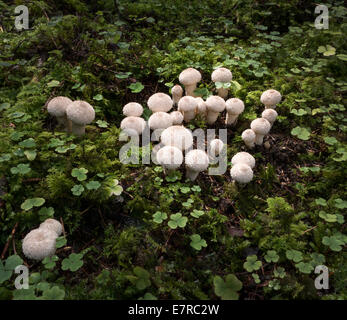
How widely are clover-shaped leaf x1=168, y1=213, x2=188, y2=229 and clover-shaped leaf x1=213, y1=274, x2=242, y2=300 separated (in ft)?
1.97

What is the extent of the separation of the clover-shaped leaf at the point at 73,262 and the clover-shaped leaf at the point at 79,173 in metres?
0.75

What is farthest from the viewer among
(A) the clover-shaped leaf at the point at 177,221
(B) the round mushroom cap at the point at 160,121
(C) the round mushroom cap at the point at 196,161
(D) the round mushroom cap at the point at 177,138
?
(B) the round mushroom cap at the point at 160,121

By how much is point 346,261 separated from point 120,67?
380cm

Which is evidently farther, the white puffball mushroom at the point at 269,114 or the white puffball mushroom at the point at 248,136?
the white puffball mushroom at the point at 269,114

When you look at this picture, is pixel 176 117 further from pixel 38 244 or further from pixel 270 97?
pixel 38 244

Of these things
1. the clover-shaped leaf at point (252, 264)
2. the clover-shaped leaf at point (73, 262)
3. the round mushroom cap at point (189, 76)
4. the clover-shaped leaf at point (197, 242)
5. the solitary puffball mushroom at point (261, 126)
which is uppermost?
the round mushroom cap at point (189, 76)

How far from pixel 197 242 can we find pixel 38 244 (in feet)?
4.62

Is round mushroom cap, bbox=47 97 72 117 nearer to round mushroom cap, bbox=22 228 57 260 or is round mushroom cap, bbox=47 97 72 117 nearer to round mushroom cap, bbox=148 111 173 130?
round mushroom cap, bbox=148 111 173 130

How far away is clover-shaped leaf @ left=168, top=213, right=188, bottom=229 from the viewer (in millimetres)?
2736

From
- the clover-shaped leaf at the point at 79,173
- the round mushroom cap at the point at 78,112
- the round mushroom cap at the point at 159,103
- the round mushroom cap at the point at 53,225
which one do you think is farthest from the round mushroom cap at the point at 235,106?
the round mushroom cap at the point at 53,225

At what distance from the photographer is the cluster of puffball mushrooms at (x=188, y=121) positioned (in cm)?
305

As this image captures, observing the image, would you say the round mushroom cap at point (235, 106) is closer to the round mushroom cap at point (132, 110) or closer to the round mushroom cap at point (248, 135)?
the round mushroom cap at point (248, 135)

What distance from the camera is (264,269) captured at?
2641 millimetres
